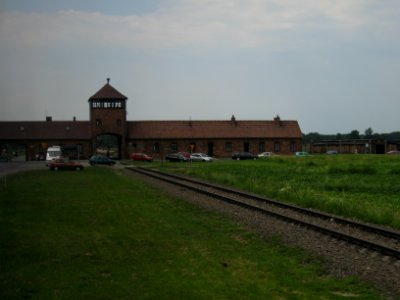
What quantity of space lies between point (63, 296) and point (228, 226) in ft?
26.2

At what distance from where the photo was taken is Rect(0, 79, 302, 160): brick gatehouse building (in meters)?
82.5

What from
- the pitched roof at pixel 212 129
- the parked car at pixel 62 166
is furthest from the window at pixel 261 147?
the parked car at pixel 62 166

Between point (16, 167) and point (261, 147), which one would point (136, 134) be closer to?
point (261, 147)

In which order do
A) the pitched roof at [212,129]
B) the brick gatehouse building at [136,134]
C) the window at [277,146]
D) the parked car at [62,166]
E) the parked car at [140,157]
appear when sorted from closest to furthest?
1. the parked car at [62,166]
2. the parked car at [140,157]
3. the brick gatehouse building at [136,134]
4. the pitched roof at [212,129]
5. the window at [277,146]

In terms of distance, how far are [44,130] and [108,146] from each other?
1220 centimetres

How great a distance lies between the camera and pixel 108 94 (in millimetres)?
82562

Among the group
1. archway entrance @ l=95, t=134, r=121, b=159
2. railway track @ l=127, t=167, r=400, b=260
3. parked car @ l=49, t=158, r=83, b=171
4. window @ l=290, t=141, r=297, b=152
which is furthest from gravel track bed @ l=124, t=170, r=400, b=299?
window @ l=290, t=141, r=297, b=152

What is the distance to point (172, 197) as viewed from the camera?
24766 millimetres

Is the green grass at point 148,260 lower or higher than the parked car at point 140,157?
lower

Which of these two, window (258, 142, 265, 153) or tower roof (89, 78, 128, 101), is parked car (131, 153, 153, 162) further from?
window (258, 142, 265, 153)

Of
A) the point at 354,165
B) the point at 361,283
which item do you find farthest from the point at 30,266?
the point at 354,165

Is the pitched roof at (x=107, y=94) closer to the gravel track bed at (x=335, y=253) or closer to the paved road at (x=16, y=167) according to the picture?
A: the paved road at (x=16, y=167)

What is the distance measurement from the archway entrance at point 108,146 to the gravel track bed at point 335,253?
68.2m

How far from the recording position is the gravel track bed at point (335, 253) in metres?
9.62
